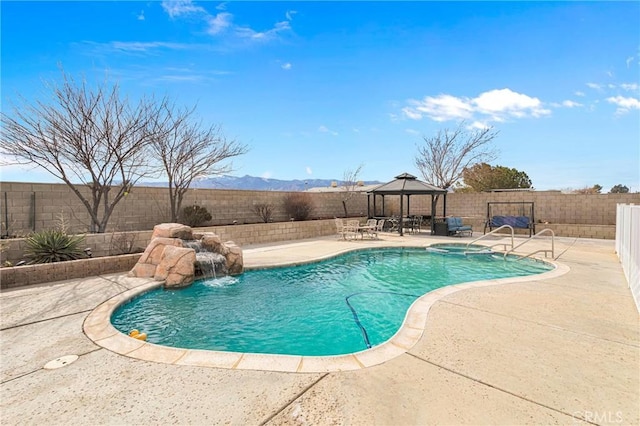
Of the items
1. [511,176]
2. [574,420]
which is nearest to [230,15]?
[574,420]

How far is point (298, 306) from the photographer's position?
5.27 m

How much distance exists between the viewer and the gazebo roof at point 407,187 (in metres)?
13.1

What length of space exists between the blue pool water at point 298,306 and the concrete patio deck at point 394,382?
910 millimetres

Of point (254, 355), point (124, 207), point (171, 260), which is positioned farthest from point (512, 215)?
point (124, 207)

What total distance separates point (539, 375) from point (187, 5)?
11.3 m

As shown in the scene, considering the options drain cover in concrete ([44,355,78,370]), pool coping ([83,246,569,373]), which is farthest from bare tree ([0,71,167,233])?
drain cover in concrete ([44,355,78,370])

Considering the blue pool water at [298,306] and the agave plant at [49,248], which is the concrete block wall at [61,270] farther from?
the blue pool water at [298,306]

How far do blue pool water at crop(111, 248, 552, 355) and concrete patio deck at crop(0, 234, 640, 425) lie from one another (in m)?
0.91

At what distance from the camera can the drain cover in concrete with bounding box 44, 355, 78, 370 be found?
2.84 metres

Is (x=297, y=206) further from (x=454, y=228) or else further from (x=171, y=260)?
(x=171, y=260)

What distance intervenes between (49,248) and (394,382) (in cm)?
755

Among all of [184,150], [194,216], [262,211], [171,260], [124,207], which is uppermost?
[184,150]

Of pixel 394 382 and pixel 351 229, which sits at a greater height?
pixel 351 229

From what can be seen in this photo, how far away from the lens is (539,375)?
257cm
